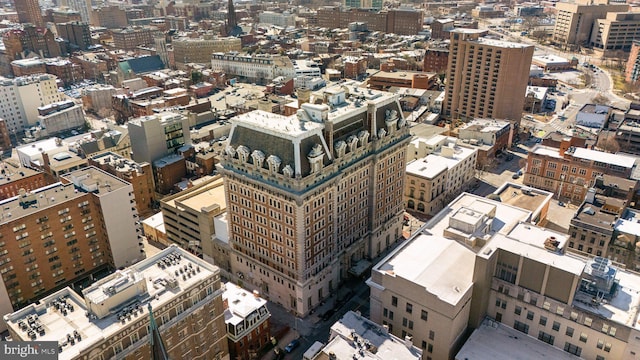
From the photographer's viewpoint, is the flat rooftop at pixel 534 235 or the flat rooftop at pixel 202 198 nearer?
the flat rooftop at pixel 534 235

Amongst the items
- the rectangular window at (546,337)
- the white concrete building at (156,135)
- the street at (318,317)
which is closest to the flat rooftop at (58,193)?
the white concrete building at (156,135)

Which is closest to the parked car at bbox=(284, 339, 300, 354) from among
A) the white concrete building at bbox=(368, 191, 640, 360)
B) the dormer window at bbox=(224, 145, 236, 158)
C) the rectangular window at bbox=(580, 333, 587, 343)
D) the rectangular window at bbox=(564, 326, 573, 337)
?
the white concrete building at bbox=(368, 191, 640, 360)

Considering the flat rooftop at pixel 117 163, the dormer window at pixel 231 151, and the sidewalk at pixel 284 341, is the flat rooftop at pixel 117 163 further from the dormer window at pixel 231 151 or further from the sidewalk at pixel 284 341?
the sidewalk at pixel 284 341

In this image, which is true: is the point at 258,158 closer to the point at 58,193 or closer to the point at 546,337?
the point at 58,193

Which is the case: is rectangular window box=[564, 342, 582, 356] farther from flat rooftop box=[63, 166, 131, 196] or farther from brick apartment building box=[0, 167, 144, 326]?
flat rooftop box=[63, 166, 131, 196]

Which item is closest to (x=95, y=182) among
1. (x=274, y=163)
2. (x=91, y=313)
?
(x=274, y=163)

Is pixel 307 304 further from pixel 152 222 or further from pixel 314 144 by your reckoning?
pixel 152 222

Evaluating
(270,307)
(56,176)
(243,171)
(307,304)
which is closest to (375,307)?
(307,304)
